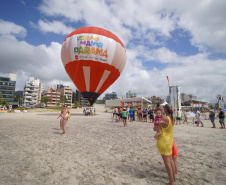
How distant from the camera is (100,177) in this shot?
2.88m

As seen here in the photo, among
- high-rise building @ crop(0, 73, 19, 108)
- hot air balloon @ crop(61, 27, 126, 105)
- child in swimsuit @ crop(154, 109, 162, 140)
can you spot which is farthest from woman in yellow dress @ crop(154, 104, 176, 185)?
high-rise building @ crop(0, 73, 19, 108)

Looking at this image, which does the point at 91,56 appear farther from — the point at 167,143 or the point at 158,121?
the point at 167,143

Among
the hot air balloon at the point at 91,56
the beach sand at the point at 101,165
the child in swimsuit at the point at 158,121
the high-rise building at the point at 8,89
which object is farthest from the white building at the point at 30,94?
the child in swimsuit at the point at 158,121

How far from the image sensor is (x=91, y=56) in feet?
46.9

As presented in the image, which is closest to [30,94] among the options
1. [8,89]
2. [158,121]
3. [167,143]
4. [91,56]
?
[8,89]

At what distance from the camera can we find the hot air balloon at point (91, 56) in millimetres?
14294

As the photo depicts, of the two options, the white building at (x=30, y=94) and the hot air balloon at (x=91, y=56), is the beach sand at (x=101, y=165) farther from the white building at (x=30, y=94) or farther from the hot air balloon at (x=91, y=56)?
the white building at (x=30, y=94)

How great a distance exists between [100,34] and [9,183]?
14.9 meters

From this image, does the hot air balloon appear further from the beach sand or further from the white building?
the white building

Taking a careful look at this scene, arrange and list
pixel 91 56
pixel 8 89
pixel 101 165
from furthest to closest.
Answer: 1. pixel 8 89
2. pixel 91 56
3. pixel 101 165

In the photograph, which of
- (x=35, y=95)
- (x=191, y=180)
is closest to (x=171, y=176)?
(x=191, y=180)

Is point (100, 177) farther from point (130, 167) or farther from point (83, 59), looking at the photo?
point (83, 59)

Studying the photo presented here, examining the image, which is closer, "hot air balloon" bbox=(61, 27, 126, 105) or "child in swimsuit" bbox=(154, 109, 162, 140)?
"child in swimsuit" bbox=(154, 109, 162, 140)

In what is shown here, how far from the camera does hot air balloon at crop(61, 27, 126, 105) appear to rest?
14294 mm
